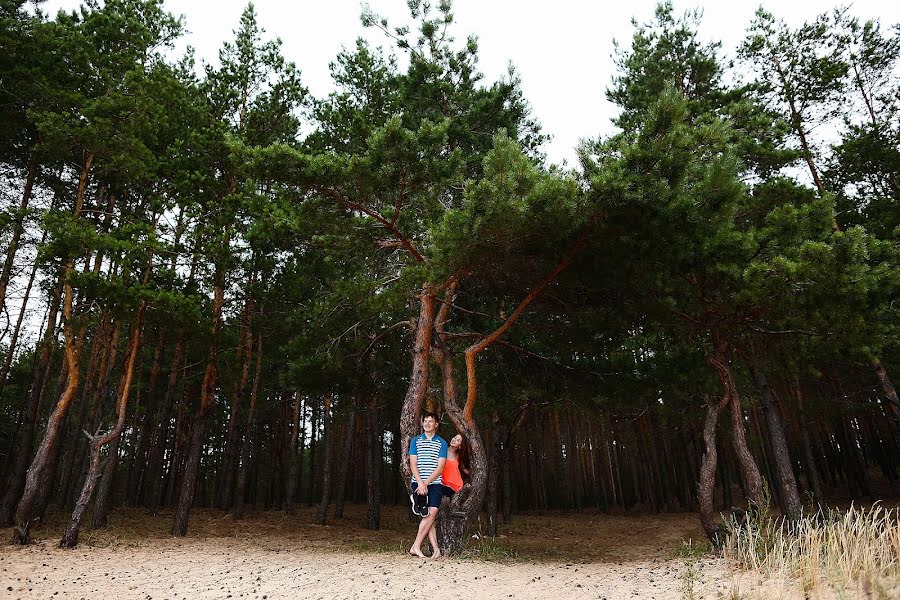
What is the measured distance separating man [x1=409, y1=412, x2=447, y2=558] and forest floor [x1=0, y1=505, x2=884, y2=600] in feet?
1.23

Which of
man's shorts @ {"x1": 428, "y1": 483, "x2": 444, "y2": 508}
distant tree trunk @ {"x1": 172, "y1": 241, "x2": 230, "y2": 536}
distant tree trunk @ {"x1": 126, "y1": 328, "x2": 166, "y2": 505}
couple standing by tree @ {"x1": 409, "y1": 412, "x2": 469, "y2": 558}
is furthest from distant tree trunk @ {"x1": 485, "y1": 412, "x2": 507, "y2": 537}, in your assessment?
distant tree trunk @ {"x1": 126, "y1": 328, "x2": 166, "y2": 505}

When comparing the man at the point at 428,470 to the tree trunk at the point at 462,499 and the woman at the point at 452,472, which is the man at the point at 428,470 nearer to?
the woman at the point at 452,472

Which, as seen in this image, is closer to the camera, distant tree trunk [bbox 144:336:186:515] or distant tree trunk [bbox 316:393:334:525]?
distant tree trunk [bbox 144:336:186:515]

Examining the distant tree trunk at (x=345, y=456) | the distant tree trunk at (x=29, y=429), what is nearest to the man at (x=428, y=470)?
the distant tree trunk at (x=29, y=429)

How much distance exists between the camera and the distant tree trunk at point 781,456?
848 cm

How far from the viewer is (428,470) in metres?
6.63

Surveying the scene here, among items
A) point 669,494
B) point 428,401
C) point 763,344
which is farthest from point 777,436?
point 669,494

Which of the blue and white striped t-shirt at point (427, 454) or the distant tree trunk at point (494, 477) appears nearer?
the blue and white striped t-shirt at point (427, 454)

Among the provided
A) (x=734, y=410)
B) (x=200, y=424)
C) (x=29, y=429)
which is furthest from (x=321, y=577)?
(x=29, y=429)

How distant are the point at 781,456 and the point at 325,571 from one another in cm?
792

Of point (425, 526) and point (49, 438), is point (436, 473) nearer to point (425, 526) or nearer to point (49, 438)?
point (425, 526)

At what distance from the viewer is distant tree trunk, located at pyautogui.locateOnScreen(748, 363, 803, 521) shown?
27.8 ft

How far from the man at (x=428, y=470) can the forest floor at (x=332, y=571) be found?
0.37 m

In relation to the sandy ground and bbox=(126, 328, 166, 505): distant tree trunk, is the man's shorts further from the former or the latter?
bbox=(126, 328, 166, 505): distant tree trunk
